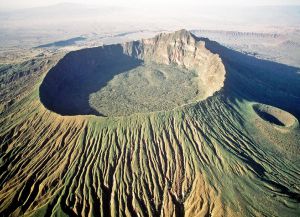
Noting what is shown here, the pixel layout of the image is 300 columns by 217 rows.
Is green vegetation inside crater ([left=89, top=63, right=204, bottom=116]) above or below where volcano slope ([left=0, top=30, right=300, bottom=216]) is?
below

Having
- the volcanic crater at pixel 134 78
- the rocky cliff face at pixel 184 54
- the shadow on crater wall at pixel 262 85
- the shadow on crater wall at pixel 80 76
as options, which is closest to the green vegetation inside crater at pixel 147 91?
the volcanic crater at pixel 134 78

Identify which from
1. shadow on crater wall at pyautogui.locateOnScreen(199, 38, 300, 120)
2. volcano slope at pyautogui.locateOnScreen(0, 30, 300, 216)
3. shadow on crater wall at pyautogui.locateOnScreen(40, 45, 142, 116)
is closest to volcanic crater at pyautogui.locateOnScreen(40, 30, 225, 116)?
shadow on crater wall at pyautogui.locateOnScreen(40, 45, 142, 116)

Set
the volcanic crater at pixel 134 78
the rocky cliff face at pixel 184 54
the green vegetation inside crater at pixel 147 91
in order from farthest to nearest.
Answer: the rocky cliff face at pixel 184 54 → the volcanic crater at pixel 134 78 → the green vegetation inside crater at pixel 147 91

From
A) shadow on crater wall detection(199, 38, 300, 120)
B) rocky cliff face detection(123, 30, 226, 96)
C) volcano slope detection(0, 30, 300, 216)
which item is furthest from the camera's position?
rocky cliff face detection(123, 30, 226, 96)

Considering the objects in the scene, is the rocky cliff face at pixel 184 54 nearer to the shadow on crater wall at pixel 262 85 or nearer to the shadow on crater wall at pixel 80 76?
the shadow on crater wall at pixel 262 85

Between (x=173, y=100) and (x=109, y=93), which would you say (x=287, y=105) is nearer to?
(x=173, y=100)

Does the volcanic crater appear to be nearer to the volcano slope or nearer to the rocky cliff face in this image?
the rocky cliff face
